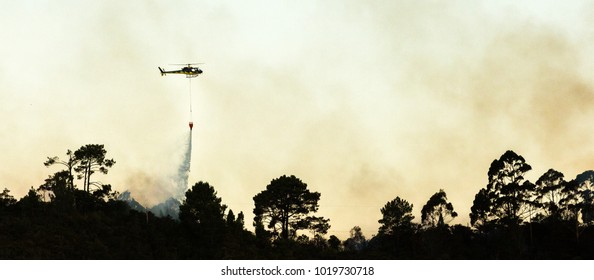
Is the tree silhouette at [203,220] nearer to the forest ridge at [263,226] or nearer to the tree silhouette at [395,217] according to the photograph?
the forest ridge at [263,226]

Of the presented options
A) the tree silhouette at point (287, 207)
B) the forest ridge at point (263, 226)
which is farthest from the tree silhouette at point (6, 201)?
the tree silhouette at point (287, 207)

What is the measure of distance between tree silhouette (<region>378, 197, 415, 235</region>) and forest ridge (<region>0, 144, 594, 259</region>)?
0.76 metres

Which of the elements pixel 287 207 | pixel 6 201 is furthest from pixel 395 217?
pixel 6 201

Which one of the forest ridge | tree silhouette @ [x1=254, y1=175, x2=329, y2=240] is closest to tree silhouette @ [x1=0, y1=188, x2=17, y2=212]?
the forest ridge

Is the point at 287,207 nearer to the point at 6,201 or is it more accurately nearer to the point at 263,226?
the point at 263,226

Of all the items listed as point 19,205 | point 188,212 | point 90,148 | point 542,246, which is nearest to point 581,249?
point 542,246

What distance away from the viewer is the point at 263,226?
8494 cm

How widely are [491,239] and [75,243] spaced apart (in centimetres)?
4753

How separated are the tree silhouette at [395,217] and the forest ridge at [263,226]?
764 millimetres

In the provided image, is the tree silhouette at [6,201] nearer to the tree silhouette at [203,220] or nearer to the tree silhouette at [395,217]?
the tree silhouette at [203,220]

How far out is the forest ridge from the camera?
214 ft

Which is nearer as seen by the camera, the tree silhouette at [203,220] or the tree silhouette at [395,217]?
the tree silhouette at [203,220]

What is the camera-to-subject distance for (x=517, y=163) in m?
73.3

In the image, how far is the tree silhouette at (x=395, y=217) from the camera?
91.6m
